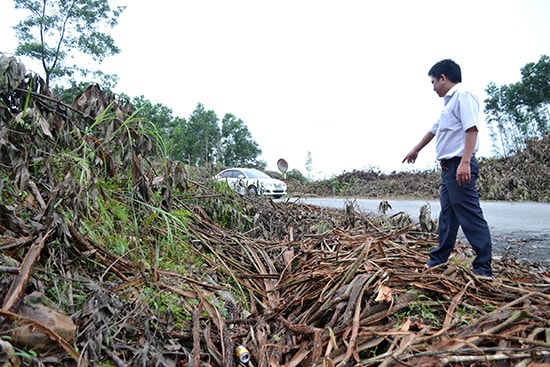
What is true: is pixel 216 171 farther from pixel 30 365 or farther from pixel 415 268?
pixel 30 365

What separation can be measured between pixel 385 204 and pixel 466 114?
2.38m

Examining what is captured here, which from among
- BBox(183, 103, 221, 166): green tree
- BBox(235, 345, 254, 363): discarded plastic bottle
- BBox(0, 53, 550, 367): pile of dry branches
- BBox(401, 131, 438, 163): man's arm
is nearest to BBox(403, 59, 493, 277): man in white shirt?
BBox(0, 53, 550, 367): pile of dry branches

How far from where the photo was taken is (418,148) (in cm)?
314

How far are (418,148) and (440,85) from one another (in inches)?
26.3

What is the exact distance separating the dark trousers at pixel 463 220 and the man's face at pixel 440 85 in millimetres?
561

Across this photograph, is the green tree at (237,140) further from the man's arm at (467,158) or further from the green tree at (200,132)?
the man's arm at (467,158)

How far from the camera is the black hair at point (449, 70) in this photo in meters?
2.59

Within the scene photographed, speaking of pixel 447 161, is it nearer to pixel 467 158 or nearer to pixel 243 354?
pixel 467 158

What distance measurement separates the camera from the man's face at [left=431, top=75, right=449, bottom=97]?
2621mm

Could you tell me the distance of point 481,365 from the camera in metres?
1.28

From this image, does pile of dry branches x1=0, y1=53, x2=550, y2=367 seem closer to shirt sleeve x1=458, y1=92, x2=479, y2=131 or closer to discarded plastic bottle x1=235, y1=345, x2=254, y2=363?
discarded plastic bottle x1=235, y1=345, x2=254, y2=363

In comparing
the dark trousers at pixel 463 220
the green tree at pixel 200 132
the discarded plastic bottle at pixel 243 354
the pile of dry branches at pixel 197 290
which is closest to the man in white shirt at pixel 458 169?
the dark trousers at pixel 463 220

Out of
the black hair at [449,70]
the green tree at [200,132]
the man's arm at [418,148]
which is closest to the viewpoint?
the black hair at [449,70]

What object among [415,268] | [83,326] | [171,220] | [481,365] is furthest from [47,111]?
[481,365]
